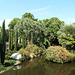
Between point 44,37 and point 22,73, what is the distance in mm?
22107

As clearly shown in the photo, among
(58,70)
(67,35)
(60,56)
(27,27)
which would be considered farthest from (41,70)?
(67,35)

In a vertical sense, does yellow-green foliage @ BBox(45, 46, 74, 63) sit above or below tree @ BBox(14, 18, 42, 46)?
below

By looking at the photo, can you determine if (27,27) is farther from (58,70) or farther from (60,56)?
(58,70)

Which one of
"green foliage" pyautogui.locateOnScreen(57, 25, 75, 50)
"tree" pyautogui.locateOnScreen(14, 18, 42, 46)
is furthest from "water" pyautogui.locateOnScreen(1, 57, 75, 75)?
"tree" pyautogui.locateOnScreen(14, 18, 42, 46)

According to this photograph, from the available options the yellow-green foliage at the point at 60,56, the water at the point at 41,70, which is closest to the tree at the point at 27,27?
the yellow-green foliage at the point at 60,56

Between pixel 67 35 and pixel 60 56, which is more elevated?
pixel 67 35

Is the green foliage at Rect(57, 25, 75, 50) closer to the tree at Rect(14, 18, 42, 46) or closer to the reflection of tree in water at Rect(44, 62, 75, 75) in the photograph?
the tree at Rect(14, 18, 42, 46)

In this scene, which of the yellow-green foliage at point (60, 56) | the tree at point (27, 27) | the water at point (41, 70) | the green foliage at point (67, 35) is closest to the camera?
the water at point (41, 70)

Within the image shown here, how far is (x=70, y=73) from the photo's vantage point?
12.2m

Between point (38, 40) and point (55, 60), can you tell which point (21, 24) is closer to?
point (38, 40)

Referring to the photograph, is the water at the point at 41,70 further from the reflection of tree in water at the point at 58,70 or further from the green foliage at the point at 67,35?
the green foliage at the point at 67,35

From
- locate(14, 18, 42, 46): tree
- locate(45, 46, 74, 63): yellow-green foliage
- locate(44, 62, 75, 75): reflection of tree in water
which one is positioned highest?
locate(14, 18, 42, 46): tree

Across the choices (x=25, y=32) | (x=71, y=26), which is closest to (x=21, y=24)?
(x=25, y=32)

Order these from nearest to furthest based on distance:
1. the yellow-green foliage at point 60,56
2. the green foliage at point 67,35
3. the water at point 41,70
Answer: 1. the water at point 41,70
2. the yellow-green foliage at point 60,56
3. the green foliage at point 67,35
